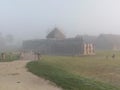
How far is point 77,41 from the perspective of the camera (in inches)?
2376

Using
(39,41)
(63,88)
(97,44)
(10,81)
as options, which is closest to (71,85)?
(63,88)

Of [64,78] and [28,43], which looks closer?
[64,78]

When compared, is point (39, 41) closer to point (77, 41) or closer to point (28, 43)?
point (28, 43)

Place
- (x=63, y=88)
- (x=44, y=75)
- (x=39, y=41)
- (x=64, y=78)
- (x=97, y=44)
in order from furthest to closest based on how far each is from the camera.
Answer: (x=97, y=44) < (x=39, y=41) < (x=44, y=75) < (x=64, y=78) < (x=63, y=88)

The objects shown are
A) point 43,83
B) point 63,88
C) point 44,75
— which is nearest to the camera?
point 63,88

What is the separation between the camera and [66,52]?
201ft

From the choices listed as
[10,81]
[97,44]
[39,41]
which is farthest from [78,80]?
[97,44]

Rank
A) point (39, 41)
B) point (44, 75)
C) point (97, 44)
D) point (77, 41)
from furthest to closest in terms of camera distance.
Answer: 1. point (97, 44)
2. point (39, 41)
3. point (77, 41)
4. point (44, 75)

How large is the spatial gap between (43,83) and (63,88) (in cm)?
218

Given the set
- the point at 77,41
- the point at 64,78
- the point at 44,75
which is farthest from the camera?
the point at 77,41

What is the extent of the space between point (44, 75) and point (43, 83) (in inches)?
124

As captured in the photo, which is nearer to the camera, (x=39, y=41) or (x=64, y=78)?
(x=64, y=78)

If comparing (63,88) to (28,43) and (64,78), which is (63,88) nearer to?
(64,78)

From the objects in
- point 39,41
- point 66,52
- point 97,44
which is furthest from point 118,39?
point 66,52
